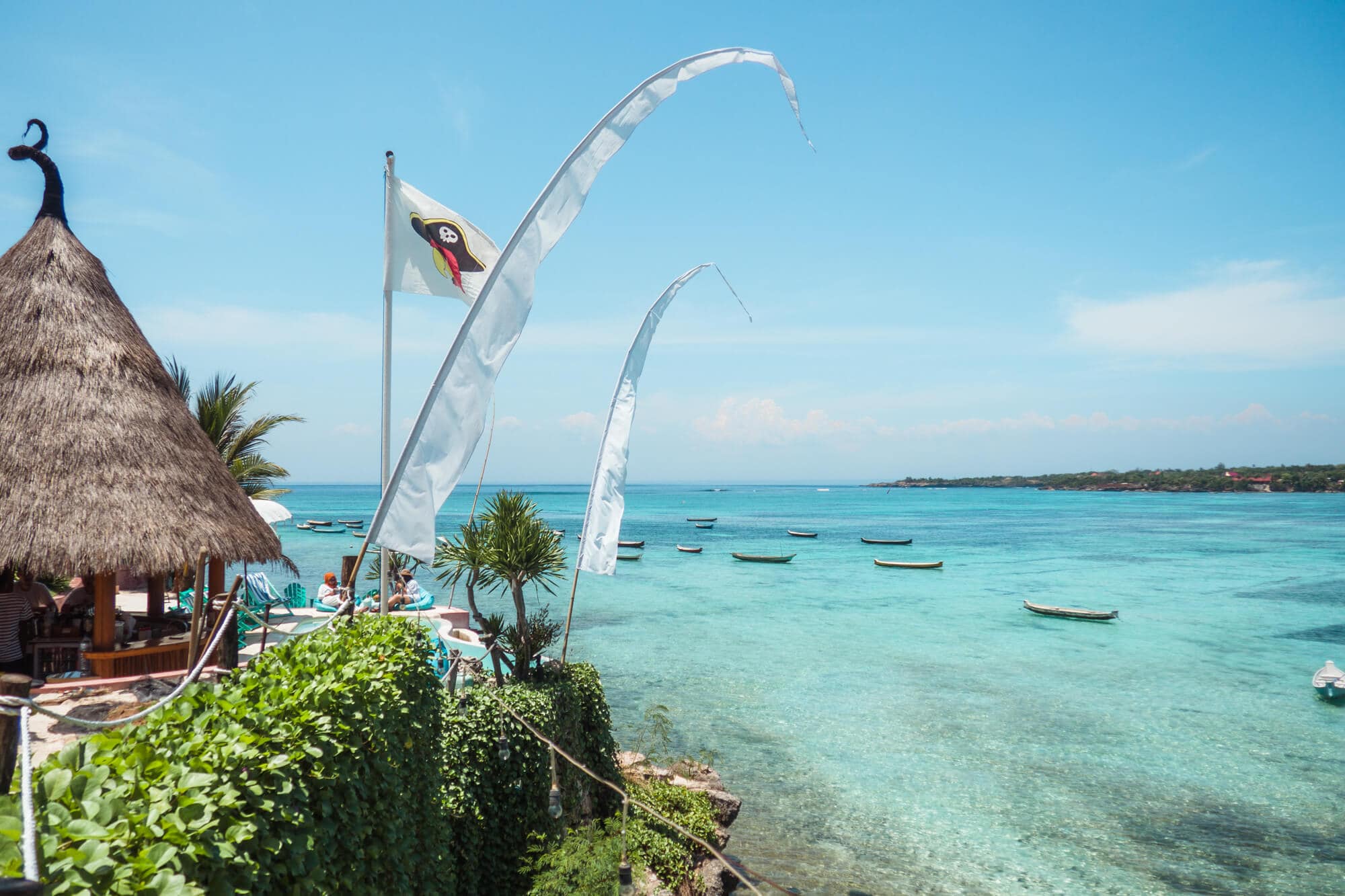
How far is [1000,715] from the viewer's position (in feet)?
59.1

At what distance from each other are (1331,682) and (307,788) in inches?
995

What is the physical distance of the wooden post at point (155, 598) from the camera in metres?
12.3

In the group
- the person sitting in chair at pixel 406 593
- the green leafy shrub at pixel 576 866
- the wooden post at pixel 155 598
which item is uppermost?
the wooden post at pixel 155 598

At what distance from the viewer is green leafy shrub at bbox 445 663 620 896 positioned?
6926 mm

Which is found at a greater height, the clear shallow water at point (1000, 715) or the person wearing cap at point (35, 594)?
the person wearing cap at point (35, 594)

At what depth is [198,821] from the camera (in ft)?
8.50

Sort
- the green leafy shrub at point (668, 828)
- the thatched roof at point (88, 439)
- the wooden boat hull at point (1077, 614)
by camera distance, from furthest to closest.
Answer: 1. the wooden boat hull at point (1077, 614)
2. the thatched roof at point (88, 439)
3. the green leafy shrub at point (668, 828)

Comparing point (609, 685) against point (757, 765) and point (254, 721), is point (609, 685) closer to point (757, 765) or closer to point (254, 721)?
point (757, 765)

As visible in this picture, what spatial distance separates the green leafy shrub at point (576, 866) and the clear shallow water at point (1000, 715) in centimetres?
386

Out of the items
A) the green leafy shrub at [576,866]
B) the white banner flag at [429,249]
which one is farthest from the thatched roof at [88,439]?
the green leafy shrub at [576,866]

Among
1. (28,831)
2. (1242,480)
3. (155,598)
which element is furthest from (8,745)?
(1242,480)

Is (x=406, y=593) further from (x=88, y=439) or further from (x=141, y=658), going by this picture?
(x=88, y=439)

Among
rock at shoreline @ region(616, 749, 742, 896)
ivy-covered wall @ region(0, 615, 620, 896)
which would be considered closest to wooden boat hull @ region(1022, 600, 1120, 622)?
rock at shoreline @ region(616, 749, 742, 896)

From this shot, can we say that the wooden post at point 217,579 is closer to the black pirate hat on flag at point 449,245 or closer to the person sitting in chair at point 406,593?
the person sitting in chair at point 406,593
